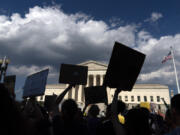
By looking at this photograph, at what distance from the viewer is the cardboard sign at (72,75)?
4.61 meters

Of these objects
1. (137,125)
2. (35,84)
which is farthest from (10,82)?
(137,125)

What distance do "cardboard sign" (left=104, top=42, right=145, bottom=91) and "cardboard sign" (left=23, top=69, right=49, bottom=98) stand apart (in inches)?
68.9

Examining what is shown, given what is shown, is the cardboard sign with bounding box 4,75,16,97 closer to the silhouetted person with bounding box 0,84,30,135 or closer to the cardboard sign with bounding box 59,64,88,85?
the cardboard sign with bounding box 59,64,88,85

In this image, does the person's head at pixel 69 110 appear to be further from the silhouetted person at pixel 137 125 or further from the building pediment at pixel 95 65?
the building pediment at pixel 95 65

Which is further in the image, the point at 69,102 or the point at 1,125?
the point at 69,102

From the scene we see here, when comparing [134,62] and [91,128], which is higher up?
[134,62]

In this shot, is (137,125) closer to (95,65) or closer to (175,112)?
(175,112)

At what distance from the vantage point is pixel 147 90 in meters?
75.4

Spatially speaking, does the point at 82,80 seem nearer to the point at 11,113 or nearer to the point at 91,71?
the point at 11,113

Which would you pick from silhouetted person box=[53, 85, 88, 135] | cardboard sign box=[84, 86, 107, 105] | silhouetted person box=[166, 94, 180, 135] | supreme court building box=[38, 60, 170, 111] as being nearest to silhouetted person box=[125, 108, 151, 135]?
silhouetted person box=[166, 94, 180, 135]

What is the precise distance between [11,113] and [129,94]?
3133 inches

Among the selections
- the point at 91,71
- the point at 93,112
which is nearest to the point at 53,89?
the point at 91,71

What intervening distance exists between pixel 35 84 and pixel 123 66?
8.29ft

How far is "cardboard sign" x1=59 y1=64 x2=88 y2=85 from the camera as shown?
181 inches
